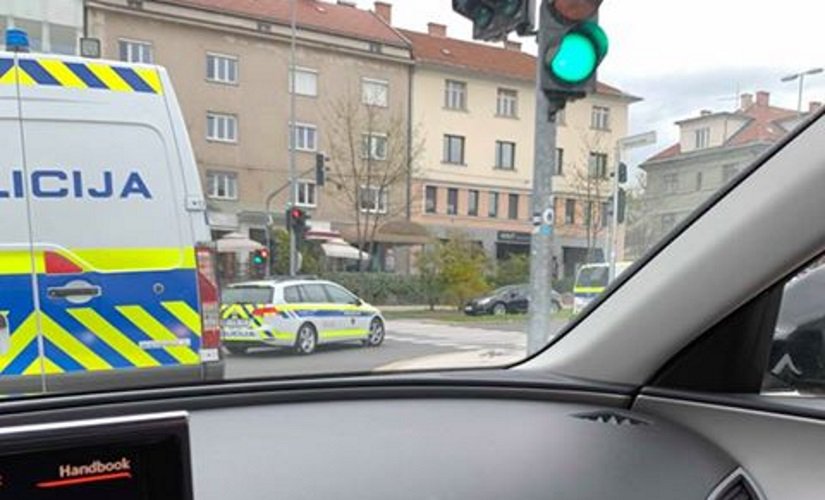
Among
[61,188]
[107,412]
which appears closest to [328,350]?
[107,412]

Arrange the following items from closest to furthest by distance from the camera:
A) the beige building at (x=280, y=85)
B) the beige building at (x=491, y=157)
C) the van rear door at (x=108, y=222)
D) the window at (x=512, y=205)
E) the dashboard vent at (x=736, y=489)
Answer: the dashboard vent at (x=736, y=489) < the beige building at (x=280, y=85) < the beige building at (x=491, y=157) < the window at (x=512, y=205) < the van rear door at (x=108, y=222)

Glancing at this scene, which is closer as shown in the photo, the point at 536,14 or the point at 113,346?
the point at 113,346

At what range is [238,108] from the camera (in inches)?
66.1

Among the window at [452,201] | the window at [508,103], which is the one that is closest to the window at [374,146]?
the window at [452,201]

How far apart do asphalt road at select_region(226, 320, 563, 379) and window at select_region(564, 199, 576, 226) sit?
0.27 metres

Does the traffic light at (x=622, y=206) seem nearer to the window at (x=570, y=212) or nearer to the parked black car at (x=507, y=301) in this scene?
the window at (x=570, y=212)

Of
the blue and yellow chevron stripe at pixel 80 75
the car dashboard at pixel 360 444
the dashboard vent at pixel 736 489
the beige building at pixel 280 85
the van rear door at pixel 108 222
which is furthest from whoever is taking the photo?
the van rear door at pixel 108 222

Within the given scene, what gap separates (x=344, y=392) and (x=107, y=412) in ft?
1.58

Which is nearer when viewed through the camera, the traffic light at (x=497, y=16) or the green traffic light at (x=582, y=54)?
the traffic light at (x=497, y=16)

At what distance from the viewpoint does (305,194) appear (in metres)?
1.75

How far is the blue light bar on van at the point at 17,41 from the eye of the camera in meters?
1.90

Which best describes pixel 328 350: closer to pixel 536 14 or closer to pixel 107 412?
pixel 107 412

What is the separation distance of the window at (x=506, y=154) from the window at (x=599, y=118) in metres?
0.22

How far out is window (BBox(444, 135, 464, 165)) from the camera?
→ 1895 millimetres
